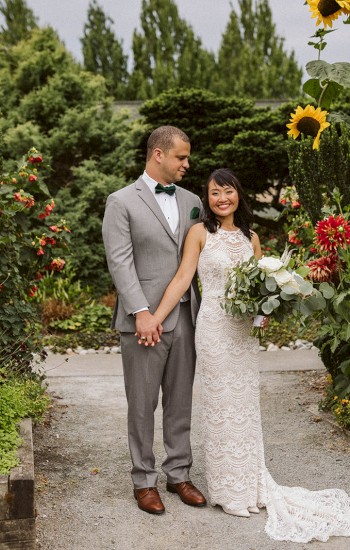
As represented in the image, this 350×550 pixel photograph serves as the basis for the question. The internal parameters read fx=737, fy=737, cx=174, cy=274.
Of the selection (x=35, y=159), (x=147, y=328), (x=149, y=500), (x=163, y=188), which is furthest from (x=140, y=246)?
(x=35, y=159)

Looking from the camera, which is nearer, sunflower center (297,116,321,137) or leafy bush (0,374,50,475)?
leafy bush (0,374,50,475)

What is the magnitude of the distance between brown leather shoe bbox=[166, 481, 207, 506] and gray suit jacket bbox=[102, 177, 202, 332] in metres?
0.92

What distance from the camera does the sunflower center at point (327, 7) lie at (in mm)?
3545

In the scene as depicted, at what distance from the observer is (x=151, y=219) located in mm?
4074

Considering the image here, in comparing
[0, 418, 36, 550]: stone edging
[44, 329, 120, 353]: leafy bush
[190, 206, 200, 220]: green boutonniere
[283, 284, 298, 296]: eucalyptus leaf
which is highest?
[190, 206, 200, 220]: green boutonniere

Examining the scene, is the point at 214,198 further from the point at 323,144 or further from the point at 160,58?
the point at 160,58

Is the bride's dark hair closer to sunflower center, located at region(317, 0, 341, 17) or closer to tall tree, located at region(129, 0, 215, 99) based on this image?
sunflower center, located at region(317, 0, 341, 17)

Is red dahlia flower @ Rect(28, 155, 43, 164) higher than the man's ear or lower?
higher

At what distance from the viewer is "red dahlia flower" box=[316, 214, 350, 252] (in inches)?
171

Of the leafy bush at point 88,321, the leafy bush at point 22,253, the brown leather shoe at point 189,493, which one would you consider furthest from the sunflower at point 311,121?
the leafy bush at point 88,321

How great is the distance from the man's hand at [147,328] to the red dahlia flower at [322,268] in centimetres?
103

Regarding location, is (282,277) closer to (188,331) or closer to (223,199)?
(223,199)

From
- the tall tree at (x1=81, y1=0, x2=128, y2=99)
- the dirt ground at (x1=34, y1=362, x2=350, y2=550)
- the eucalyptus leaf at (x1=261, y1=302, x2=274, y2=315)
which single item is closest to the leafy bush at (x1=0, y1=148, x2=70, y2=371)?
the dirt ground at (x1=34, y1=362, x2=350, y2=550)

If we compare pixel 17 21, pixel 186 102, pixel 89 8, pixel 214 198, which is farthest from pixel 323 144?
pixel 17 21
